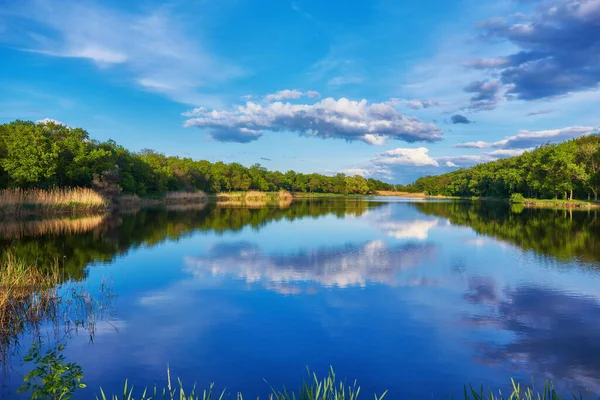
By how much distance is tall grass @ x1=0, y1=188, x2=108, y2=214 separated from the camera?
30575 millimetres

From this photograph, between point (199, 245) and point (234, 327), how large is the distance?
39.4 ft

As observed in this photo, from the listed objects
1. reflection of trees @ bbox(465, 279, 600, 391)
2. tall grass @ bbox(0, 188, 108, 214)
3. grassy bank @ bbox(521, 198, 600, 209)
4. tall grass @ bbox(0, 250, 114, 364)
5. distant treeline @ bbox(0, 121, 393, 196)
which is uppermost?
distant treeline @ bbox(0, 121, 393, 196)

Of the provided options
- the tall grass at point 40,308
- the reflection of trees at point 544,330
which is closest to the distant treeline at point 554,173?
Answer: the reflection of trees at point 544,330

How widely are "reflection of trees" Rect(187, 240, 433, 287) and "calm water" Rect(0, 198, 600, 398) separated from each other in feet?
0.28

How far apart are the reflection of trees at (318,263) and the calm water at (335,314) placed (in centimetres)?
9

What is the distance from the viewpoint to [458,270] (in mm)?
14727

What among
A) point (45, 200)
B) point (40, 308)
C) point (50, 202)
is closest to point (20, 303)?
point (40, 308)

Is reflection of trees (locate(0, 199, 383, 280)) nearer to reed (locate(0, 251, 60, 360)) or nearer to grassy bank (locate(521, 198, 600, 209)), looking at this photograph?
reed (locate(0, 251, 60, 360))

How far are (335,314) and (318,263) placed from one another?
5.95m

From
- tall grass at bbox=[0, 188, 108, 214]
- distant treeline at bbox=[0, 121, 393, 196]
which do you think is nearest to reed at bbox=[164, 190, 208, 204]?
distant treeline at bbox=[0, 121, 393, 196]

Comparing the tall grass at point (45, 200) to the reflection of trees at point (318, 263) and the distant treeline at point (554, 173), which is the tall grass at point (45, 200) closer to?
the reflection of trees at point (318, 263)

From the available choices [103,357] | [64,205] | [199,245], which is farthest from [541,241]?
[64,205]

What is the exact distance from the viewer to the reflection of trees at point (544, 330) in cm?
686

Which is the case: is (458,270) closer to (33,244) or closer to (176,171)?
(33,244)
